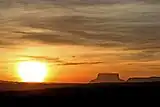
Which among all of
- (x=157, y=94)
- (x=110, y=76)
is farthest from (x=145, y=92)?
(x=110, y=76)

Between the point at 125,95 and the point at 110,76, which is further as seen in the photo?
the point at 110,76

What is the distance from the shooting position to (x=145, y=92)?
55.7ft

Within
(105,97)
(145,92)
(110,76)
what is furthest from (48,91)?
(110,76)

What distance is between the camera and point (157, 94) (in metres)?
16.8

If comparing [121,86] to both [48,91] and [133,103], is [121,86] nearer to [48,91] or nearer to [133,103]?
[133,103]

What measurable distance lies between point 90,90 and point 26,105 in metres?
2.23

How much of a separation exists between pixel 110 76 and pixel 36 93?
3426 cm

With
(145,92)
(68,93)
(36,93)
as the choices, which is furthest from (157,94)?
(36,93)

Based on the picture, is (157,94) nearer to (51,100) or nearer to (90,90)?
(90,90)

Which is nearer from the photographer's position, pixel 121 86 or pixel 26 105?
pixel 26 105

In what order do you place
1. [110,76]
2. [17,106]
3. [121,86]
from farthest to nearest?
1. [110,76]
2. [121,86]
3. [17,106]

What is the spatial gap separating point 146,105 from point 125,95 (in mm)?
779

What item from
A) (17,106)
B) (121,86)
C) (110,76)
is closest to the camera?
(17,106)

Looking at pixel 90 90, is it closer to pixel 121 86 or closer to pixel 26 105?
pixel 121 86
